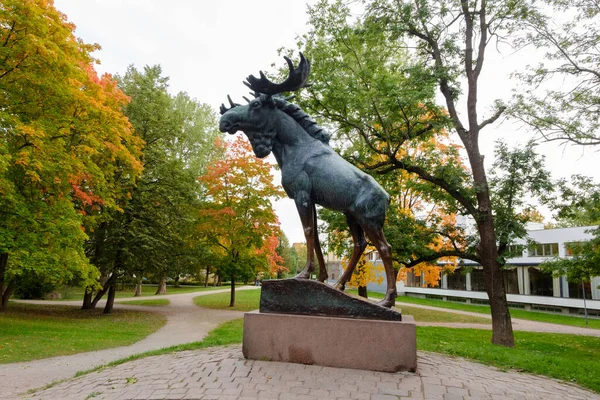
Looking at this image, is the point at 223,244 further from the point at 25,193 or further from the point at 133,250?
the point at 25,193

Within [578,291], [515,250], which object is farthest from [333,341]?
[578,291]

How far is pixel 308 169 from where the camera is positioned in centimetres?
576

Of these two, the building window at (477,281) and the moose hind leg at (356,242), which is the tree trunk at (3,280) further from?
the building window at (477,281)

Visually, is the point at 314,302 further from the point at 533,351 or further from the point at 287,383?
the point at 533,351

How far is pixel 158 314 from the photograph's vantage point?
64.3 feet

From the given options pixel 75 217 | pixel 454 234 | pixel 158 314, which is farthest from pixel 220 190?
pixel 454 234

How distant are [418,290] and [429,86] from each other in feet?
120

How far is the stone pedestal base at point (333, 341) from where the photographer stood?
15.7 feet

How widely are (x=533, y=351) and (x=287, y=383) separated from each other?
9661 millimetres

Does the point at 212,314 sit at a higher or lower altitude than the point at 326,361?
lower

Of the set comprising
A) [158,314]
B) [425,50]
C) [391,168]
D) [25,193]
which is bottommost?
[158,314]

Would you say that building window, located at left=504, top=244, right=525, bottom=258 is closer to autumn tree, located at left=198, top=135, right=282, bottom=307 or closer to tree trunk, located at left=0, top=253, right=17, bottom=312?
autumn tree, located at left=198, top=135, right=282, bottom=307

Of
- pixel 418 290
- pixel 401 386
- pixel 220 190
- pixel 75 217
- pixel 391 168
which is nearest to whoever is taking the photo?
pixel 401 386

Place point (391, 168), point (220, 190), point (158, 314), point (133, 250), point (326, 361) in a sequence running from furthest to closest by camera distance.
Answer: point (220, 190) < point (158, 314) < point (133, 250) < point (391, 168) < point (326, 361)
